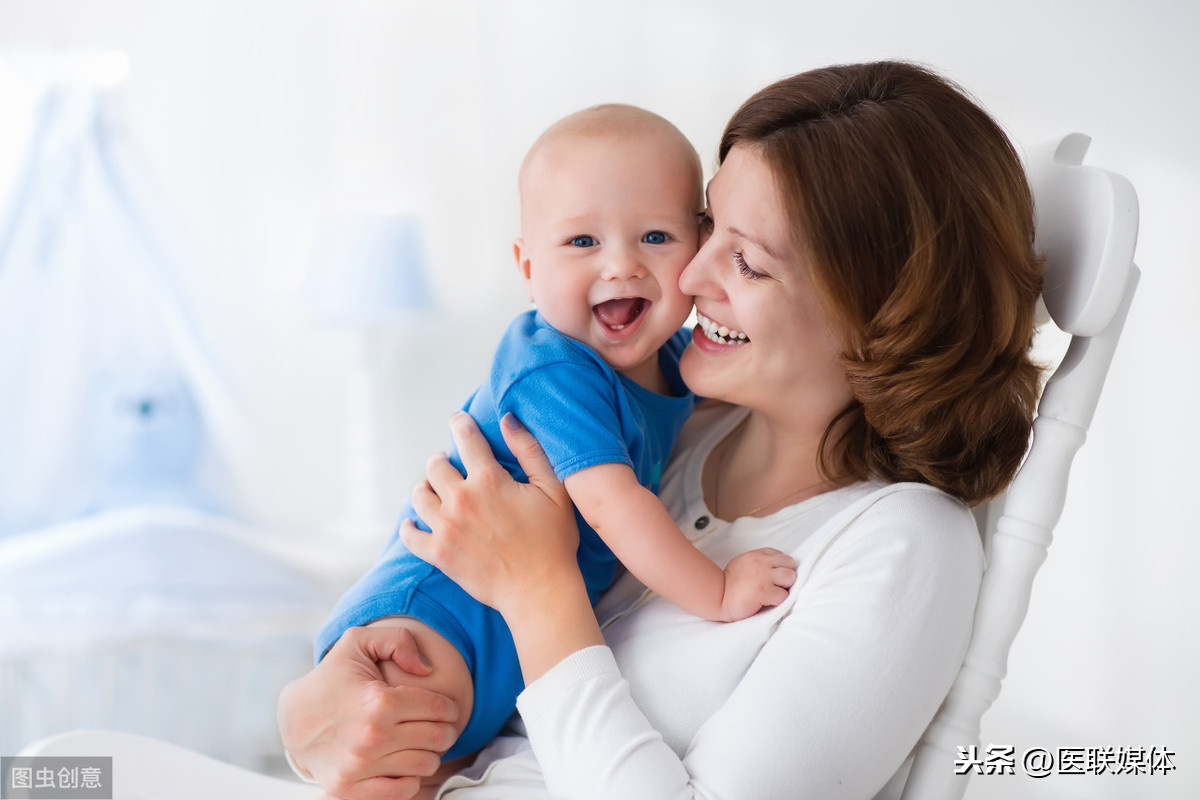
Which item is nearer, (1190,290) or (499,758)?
(499,758)

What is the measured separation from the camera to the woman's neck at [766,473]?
1.36m

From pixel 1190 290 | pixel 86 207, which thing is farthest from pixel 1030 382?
pixel 86 207

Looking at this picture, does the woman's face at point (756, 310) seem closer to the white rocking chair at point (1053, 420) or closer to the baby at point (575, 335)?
the baby at point (575, 335)

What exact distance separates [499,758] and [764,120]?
3.00 feet

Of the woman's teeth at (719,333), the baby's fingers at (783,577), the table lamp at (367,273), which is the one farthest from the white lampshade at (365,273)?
the baby's fingers at (783,577)

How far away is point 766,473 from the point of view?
1.40 metres

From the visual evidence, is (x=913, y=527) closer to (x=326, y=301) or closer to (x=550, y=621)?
(x=550, y=621)

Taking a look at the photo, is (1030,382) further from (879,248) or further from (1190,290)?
(1190,290)

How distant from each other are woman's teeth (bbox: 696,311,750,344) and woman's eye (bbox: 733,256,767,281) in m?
0.08

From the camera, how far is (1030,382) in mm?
1289

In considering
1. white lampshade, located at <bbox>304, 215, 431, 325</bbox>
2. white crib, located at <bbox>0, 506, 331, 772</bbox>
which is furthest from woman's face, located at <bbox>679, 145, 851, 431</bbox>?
white lampshade, located at <bbox>304, 215, 431, 325</bbox>

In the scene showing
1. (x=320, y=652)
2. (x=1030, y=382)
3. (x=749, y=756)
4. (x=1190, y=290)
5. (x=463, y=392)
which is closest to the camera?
(x=749, y=756)

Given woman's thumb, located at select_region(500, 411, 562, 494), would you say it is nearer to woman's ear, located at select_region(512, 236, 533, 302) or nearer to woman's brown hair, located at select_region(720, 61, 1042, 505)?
woman's ear, located at select_region(512, 236, 533, 302)

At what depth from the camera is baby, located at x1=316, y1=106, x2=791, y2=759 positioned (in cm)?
129
